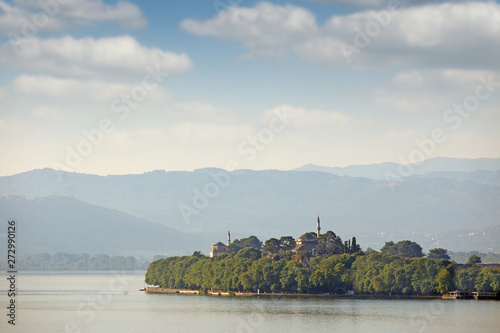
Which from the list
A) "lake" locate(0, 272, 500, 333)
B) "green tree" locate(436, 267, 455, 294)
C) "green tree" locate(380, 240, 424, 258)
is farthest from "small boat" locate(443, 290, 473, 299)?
"green tree" locate(380, 240, 424, 258)

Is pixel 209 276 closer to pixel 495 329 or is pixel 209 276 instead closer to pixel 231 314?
pixel 231 314

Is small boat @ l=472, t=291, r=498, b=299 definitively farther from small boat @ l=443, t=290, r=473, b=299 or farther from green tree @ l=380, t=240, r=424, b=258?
green tree @ l=380, t=240, r=424, b=258

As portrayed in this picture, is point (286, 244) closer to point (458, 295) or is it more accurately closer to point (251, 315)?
point (458, 295)

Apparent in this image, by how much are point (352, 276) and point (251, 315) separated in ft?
123

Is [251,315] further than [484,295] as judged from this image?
No

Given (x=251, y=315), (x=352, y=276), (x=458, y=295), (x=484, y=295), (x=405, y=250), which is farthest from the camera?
(x=405, y=250)

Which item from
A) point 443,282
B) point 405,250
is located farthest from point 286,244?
point 443,282

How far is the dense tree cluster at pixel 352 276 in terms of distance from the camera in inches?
4948

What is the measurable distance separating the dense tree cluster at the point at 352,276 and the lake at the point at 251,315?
7145mm

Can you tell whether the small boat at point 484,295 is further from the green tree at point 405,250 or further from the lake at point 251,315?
the green tree at point 405,250

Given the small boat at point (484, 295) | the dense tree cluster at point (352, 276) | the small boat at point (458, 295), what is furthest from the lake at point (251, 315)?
the small boat at point (484, 295)

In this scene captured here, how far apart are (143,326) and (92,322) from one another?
7.73m

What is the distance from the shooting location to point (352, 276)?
130 m

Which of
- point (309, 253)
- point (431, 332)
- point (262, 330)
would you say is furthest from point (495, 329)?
point (309, 253)
